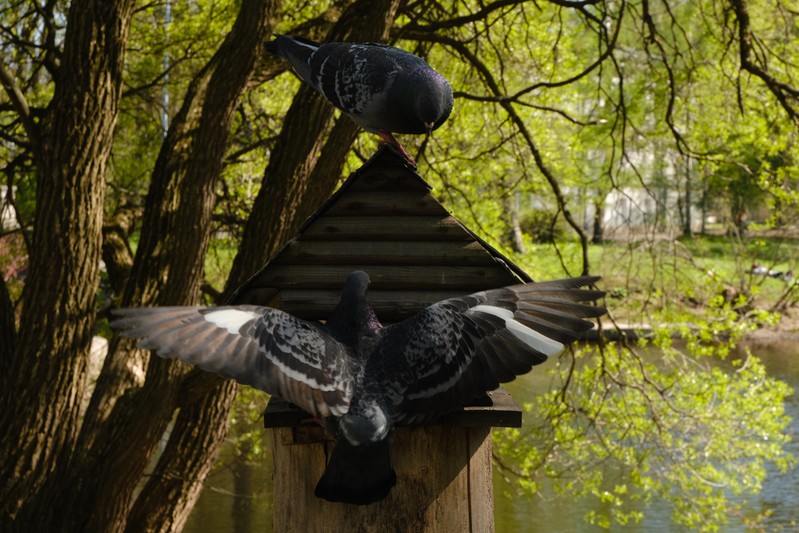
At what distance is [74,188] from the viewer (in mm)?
4883

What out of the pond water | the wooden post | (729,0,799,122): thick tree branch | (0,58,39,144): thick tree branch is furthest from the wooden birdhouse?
the pond water

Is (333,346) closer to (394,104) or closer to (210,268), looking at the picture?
(394,104)

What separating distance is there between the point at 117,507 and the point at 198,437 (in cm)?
59

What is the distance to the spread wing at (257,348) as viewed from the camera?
74.7 inches

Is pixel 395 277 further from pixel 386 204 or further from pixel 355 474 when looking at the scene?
pixel 355 474

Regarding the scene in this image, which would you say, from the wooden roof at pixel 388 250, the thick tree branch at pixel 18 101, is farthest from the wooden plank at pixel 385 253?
the thick tree branch at pixel 18 101

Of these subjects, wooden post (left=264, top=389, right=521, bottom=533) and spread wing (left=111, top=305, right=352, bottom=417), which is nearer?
spread wing (left=111, top=305, right=352, bottom=417)

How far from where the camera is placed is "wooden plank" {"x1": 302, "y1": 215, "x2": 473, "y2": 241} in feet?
8.05

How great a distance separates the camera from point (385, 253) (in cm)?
248

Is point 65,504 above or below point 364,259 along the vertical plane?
below

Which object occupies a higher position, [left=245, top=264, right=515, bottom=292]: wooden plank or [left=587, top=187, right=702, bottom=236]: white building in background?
[left=587, top=187, right=702, bottom=236]: white building in background

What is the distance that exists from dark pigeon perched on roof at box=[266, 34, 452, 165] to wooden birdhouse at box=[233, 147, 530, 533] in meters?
0.17

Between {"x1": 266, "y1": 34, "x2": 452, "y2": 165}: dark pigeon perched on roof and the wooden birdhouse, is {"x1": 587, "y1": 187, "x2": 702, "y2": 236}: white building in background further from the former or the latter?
the wooden birdhouse

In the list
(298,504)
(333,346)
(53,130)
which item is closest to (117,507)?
(53,130)
